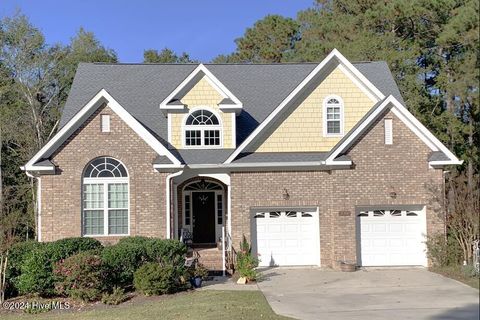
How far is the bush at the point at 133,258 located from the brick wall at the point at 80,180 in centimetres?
222

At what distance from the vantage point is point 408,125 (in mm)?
18781

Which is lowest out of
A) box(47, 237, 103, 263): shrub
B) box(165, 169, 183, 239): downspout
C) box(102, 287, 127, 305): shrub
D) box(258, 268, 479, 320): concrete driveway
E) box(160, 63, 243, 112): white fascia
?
box(102, 287, 127, 305): shrub

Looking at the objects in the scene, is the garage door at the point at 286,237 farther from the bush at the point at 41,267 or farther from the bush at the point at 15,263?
the bush at the point at 15,263

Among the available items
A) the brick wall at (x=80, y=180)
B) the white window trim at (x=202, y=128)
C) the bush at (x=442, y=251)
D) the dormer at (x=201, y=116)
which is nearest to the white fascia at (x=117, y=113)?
the brick wall at (x=80, y=180)

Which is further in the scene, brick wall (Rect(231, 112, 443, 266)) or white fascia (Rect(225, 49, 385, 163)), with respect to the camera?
white fascia (Rect(225, 49, 385, 163))

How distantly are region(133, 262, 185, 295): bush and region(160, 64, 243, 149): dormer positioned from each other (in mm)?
5990

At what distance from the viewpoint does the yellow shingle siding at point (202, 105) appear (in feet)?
66.9

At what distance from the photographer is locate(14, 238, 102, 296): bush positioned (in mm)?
15484

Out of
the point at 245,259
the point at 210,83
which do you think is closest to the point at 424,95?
the point at 210,83

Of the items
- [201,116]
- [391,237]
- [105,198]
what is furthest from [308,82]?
[105,198]

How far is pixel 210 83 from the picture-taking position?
20.5 meters

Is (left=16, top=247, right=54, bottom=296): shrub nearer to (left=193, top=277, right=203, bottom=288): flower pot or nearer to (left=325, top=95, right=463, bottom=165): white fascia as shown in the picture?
(left=193, top=277, right=203, bottom=288): flower pot

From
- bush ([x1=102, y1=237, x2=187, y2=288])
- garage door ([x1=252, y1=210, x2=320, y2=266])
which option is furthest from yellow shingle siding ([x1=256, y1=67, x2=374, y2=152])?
bush ([x1=102, y1=237, x2=187, y2=288])

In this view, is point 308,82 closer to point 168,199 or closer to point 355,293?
point 168,199
